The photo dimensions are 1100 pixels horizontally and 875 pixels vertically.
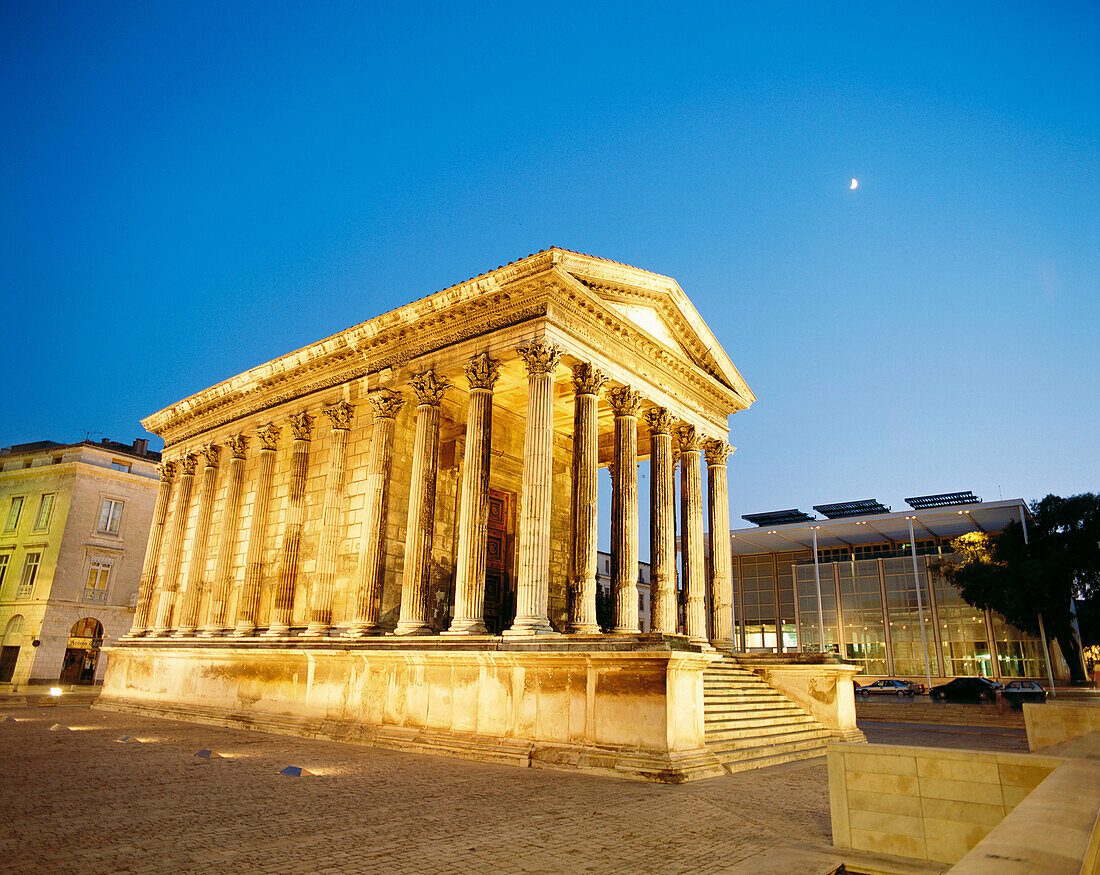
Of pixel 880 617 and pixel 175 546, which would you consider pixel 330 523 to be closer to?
pixel 175 546

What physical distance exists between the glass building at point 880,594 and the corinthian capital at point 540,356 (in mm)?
33342

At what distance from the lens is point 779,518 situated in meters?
51.4

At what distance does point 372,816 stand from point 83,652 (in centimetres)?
3847

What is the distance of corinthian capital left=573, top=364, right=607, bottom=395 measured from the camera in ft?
53.9

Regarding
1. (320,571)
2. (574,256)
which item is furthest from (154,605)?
(574,256)

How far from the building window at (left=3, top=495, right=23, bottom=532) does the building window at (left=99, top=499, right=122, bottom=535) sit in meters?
4.64

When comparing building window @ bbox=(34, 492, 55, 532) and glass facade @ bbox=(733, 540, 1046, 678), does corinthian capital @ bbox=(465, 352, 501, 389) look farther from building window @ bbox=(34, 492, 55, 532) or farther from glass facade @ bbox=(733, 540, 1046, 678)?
glass facade @ bbox=(733, 540, 1046, 678)

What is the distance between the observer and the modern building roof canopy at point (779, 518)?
50.2 meters

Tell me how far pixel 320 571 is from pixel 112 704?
11125 mm

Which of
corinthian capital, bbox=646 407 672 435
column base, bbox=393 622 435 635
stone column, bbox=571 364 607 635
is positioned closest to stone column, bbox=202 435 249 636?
column base, bbox=393 622 435 635

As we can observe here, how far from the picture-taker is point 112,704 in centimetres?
2336

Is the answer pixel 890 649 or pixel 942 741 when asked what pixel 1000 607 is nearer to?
pixel 890 649

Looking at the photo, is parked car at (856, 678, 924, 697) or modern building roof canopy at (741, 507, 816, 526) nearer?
parked car at (856, 678, 924, 697)

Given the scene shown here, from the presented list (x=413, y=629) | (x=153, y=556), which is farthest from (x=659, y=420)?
(x=153, y=556)
